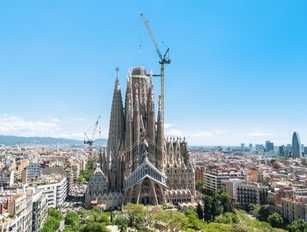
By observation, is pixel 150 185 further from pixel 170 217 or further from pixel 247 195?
pixel 170 217

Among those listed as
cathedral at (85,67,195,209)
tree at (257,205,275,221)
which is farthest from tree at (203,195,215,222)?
cathedral at (85,67,195,209)

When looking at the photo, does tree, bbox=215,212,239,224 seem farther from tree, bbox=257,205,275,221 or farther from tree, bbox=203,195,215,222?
tree, bbox=257,205,275,221

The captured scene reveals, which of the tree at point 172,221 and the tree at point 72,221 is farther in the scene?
the tree at point 72,221

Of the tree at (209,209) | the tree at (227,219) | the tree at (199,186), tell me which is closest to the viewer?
the tree at (227,219)

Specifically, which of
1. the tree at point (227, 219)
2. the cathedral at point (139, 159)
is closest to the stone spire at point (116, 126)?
the cathedral at point (139, 159)

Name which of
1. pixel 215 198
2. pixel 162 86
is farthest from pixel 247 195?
pixel 162 86

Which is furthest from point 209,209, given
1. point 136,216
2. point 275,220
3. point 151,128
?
point 151,128

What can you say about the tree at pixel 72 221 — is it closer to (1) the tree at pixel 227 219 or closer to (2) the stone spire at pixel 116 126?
(1) the tree at pixel 227 219
